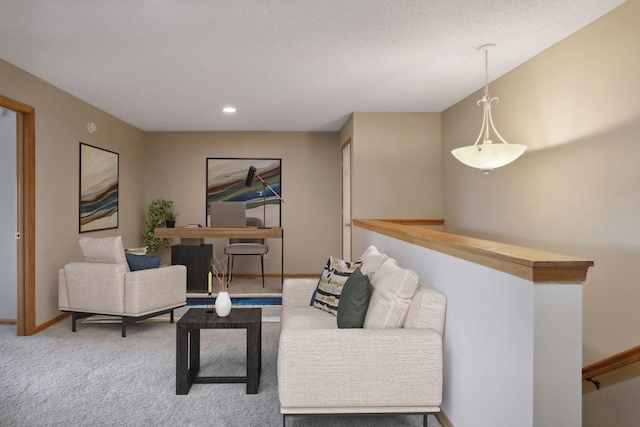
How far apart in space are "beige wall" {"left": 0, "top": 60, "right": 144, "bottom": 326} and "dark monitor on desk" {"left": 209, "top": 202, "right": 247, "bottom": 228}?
1.44m

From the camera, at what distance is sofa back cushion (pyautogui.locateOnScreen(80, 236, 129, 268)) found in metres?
3.83

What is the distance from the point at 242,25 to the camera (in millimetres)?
2814

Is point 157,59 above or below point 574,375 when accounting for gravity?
above

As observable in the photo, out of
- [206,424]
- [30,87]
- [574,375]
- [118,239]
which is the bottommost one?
[206,424]

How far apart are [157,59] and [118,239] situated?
1.63 metres

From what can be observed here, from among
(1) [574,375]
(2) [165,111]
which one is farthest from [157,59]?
(1) [574,375]

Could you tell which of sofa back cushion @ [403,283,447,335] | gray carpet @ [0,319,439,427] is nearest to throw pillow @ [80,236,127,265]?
gray carpet @ [0,319,439,427]

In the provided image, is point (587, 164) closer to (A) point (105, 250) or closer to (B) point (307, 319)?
(B) point (307, 319)

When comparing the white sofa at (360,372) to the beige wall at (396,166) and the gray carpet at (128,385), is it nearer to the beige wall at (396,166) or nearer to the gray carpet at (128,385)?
the gray carpet at (128,385)

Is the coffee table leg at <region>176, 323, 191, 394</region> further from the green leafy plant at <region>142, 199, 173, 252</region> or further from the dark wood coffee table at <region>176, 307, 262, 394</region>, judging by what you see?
the green leafy plant at <region>142, 199, 173, 252</region>

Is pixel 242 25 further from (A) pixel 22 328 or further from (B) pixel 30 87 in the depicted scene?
(A) pixel 22 328

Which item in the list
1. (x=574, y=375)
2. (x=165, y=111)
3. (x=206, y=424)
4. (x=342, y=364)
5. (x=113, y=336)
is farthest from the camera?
(x=165, y=111)

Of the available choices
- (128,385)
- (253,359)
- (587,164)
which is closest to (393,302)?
(253,359)

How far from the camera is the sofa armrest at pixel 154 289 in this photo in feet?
12.4
